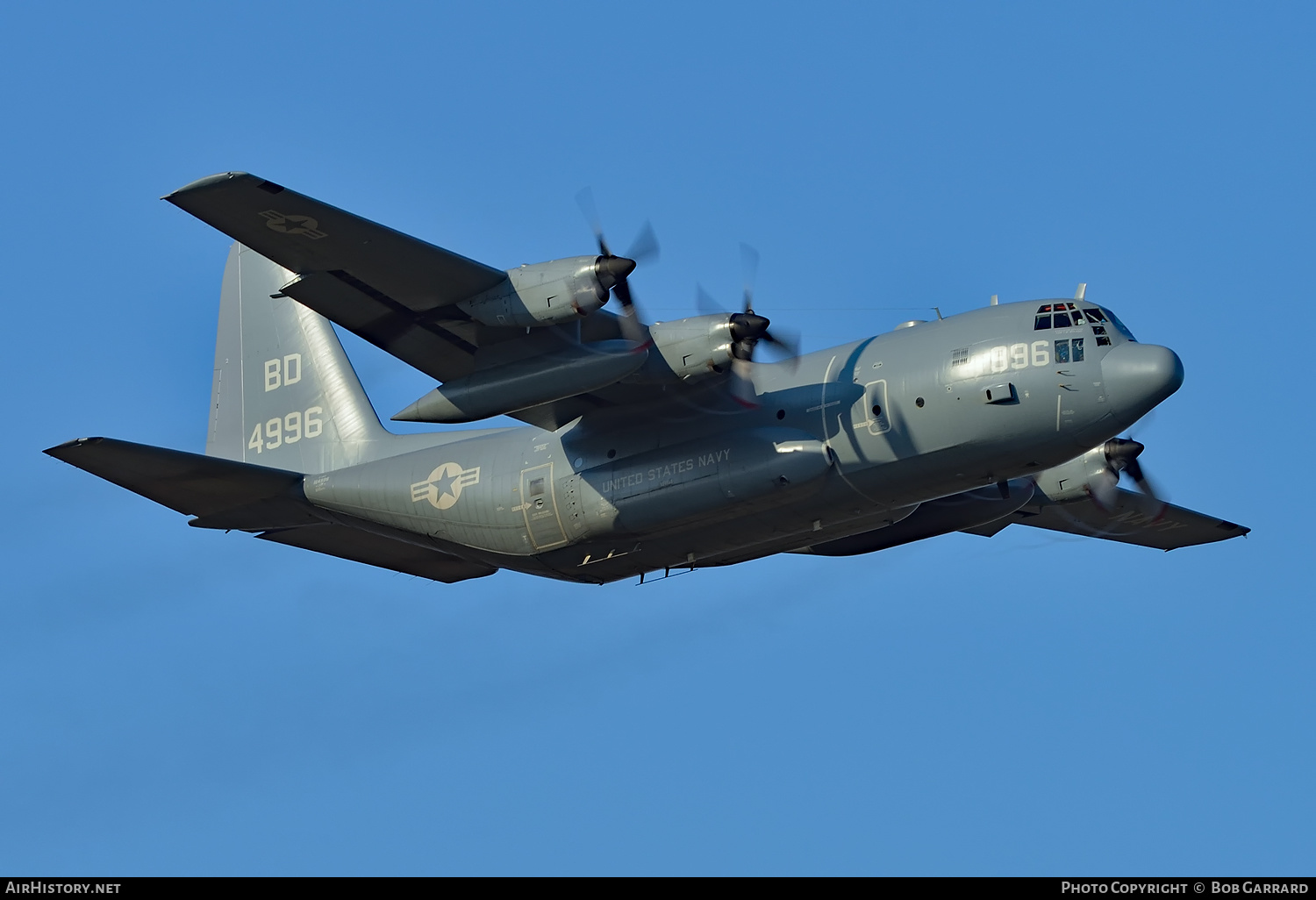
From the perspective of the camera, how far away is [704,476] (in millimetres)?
23906

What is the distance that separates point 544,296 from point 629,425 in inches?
137

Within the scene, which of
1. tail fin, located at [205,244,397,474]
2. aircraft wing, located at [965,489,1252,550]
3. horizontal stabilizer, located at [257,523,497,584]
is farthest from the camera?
aircraft wing, located at [965,489,1252,550]

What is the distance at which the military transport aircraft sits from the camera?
2247cm

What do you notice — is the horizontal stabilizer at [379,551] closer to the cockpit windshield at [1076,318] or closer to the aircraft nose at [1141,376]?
the cockpit windshield at [1076,318]

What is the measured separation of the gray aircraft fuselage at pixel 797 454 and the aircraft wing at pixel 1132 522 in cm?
325

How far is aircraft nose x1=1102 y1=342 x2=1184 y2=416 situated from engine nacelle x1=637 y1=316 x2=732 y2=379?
5.25 meters

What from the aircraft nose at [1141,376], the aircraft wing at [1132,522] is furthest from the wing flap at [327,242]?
the aircraft wing at [1132,522]

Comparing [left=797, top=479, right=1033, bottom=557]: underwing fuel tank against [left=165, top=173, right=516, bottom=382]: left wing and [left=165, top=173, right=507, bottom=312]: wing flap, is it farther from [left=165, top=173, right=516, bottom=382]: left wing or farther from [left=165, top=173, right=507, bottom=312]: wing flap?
[left=165, top=173, right=507, bottom=312]: wing flap

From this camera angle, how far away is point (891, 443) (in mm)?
23500

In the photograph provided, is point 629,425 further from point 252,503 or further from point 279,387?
point 279,387

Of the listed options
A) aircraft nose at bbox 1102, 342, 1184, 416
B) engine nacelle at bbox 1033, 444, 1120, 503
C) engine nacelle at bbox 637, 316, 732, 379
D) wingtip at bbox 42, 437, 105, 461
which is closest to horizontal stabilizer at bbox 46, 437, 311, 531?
wingtip at bbox 42, 437, 105, 461

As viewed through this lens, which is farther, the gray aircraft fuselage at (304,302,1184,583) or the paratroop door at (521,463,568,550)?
the paratroop door at (521,463,568,550)

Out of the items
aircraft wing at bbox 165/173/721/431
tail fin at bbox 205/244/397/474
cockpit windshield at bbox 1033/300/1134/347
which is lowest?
cockpit windshield at bbox 1033/300/1134/347
